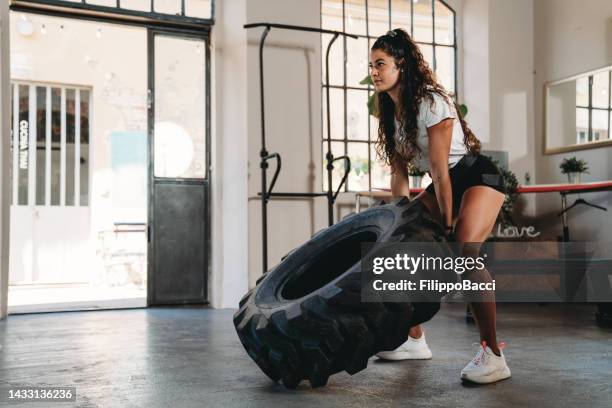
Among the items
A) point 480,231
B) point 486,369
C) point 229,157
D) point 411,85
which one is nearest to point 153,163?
point 229,157

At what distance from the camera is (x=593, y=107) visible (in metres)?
5.04

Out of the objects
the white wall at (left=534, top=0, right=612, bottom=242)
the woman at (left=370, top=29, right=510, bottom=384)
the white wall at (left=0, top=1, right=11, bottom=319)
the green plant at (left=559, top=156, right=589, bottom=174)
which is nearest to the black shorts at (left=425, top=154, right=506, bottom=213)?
the woman at (left=370, top=29, right=510, bottom=384)

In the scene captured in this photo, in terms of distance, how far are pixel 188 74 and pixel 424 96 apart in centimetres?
324

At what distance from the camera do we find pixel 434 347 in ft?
9.89

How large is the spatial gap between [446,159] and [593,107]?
3405 millimetres

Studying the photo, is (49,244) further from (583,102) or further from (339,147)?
(583,102)

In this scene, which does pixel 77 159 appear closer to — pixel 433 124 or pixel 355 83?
pixel 355 83

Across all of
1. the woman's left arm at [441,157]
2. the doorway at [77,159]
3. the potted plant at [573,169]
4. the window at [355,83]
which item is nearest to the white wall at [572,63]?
the potted plant at [573,169]

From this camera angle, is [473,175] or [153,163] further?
[153,163]

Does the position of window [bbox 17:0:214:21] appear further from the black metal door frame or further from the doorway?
the doorway

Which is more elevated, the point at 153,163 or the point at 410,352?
the point at 153,163

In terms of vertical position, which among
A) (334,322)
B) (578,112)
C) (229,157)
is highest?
(578,112)

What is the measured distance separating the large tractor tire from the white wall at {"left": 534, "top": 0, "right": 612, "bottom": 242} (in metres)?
3.22

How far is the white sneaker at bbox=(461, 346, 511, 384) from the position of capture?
7.20 ft
